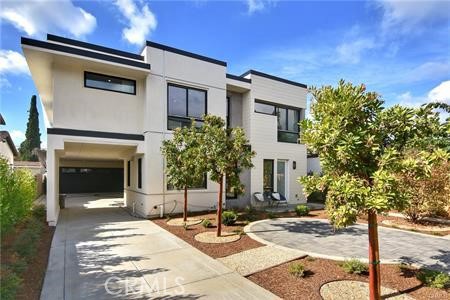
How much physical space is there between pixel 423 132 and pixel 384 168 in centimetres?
104

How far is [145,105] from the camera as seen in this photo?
11633mm

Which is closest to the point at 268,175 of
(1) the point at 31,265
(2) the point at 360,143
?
(2) the point at 360,143

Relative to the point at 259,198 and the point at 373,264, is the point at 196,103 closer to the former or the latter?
the point at 259,198

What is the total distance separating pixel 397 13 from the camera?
7.72m

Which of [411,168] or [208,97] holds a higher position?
[208,97]

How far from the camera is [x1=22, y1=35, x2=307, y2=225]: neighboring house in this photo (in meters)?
10.4

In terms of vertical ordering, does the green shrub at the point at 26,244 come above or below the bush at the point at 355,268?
above

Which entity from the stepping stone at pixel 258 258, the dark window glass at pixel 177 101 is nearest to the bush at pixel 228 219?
A: the stepping stone at pixel 258 258

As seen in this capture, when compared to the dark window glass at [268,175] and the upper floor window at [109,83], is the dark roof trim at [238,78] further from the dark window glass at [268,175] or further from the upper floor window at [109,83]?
the upper floor window at [109,83]

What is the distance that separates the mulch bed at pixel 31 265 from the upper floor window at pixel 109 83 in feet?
20.0

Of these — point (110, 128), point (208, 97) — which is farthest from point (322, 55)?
point (110, 128)

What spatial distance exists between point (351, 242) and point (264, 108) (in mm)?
9412

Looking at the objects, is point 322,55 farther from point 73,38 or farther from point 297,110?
point 73,38

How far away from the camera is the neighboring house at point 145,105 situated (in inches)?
408
